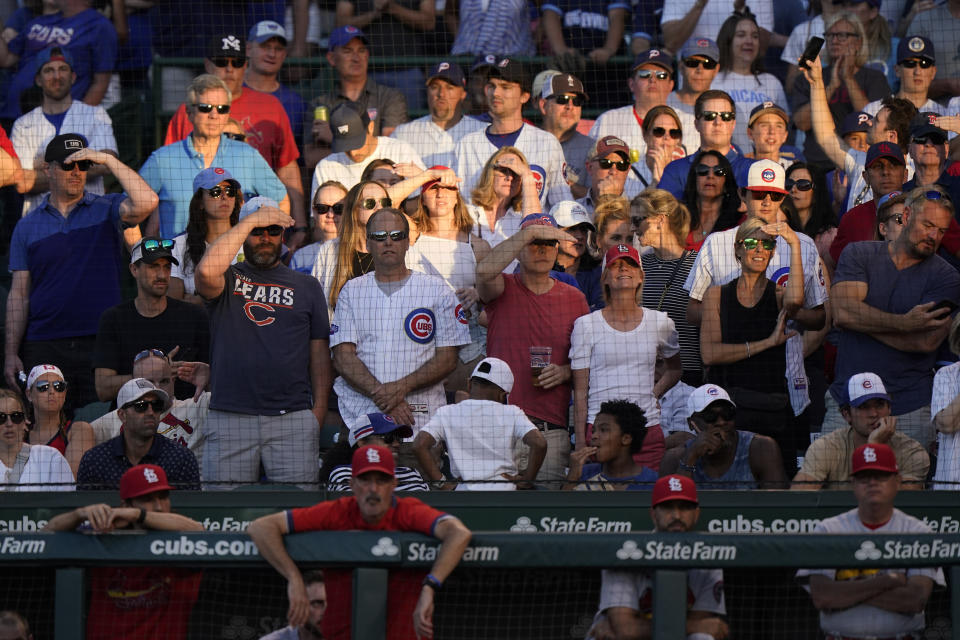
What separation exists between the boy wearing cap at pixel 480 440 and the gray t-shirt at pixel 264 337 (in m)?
0.89

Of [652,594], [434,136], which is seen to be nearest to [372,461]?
[652,594]

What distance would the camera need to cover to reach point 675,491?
6.11 metres

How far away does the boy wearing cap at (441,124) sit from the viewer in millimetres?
10781

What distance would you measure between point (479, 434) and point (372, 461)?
61.1 inches

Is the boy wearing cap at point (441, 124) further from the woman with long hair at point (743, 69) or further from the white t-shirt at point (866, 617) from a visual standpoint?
the white t-shirt at point (866, 617)

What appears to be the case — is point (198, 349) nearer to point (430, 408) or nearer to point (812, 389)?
point (430, 408)

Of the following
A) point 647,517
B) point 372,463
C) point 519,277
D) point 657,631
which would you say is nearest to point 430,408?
point 519,277

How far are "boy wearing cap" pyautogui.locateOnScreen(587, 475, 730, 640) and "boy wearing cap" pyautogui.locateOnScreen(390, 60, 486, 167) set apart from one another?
5060 mm

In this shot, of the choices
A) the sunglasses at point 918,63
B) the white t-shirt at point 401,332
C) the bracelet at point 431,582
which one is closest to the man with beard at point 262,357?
the white t-shirt at point 401,332

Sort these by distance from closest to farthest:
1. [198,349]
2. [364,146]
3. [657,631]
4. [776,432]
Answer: [657,631] → [776,432] → [198,349] → [364,146]

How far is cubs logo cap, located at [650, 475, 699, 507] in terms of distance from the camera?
610cm

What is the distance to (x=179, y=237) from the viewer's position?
30.7ft

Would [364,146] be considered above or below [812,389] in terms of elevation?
above

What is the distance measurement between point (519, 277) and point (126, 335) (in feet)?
7.37
